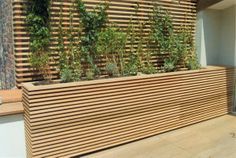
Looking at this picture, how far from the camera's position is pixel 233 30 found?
25.7ft

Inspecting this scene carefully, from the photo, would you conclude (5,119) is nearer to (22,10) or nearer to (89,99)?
(89,99)

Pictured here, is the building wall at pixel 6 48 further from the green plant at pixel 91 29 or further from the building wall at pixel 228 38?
the building wall at pixel 228 38

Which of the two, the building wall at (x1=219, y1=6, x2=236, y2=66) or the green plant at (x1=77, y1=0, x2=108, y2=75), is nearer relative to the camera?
the green plant at (x1=77, y1=0, x2=108, y2=75)

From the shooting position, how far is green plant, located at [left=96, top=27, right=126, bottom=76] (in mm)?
5551

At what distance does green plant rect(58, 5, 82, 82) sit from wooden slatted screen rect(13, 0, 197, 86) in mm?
93

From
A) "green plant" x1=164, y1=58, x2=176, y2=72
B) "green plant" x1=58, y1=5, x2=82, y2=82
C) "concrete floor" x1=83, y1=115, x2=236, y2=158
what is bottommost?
"concrete floor" x1=83, y1=115, x2=236, y2=158

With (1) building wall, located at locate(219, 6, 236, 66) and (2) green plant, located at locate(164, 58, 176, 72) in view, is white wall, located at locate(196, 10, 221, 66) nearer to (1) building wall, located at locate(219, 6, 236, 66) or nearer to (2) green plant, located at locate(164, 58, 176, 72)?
(1) building wall, located at locate(219, 6, 236, 66)

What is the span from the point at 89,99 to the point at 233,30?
16.1 ft

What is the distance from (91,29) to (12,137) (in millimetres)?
2334

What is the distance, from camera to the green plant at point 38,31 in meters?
4.84

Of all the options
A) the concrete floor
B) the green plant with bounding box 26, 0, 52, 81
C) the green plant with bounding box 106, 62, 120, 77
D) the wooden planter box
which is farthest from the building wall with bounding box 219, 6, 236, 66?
the green plant with bounding box 26, 0, 52, 81

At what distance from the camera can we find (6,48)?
5.52 meters

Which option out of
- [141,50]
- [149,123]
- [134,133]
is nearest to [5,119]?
[134,133]

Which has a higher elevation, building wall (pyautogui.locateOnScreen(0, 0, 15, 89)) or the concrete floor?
building wall (pyautogui.locateOnScreen(0, 0, 15, 89))
